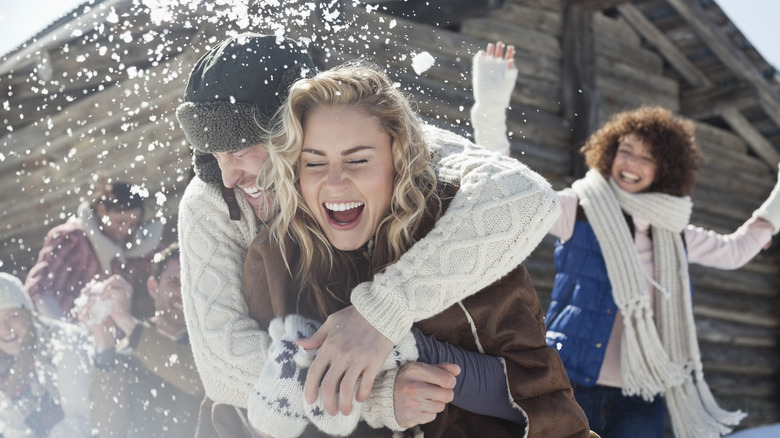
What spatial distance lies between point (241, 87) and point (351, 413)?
623 mm

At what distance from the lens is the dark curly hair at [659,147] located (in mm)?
2760

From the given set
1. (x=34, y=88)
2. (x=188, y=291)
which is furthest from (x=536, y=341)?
(x=34, y=88)

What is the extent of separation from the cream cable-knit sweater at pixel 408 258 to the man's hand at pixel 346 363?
2 cm

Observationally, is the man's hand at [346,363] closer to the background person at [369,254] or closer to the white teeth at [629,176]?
the background person at [369,254]

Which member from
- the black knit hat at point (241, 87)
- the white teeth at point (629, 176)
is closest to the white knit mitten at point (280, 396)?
the black knit hat at point (241, 87)

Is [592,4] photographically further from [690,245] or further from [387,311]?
[387,311]

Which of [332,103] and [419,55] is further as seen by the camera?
[419,55]

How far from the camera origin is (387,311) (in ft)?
4.13

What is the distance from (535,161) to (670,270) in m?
2.09

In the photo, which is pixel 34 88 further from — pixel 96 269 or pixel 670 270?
pixel 670 270

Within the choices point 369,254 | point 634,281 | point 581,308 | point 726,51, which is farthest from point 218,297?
point 726,51

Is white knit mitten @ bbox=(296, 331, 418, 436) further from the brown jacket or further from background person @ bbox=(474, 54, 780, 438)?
background person @ bbox=(474, 54, 780, 438)

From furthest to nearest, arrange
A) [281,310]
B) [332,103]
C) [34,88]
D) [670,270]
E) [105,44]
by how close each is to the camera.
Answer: [34,88]
[105,44]
[670,270]
[281,310]
[332,103]

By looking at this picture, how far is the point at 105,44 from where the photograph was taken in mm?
2941
